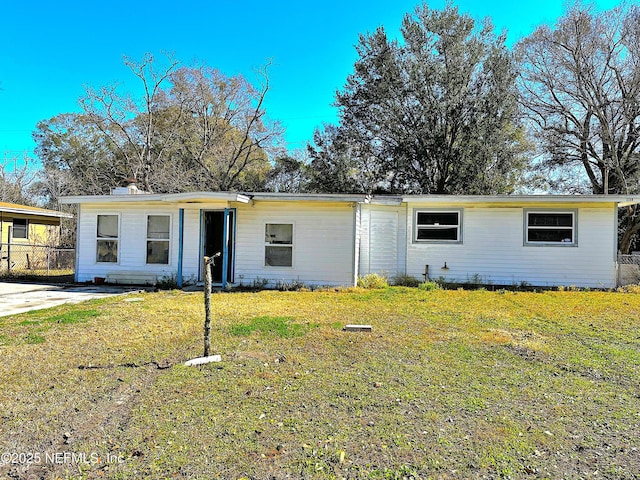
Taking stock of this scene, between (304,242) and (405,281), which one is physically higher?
(304,242)

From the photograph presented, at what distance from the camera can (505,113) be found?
20.1 metres

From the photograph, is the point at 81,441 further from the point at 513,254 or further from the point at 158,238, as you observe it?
the point at 513,254

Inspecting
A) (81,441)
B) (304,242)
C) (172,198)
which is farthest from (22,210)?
(81,441)

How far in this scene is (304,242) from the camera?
10867 millimetres

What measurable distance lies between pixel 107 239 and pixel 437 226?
30.6ft

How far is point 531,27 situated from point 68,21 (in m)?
20.0

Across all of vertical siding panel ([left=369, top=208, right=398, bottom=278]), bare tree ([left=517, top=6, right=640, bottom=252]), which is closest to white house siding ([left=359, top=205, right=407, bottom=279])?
vertical siding panel ([left=369, top=208, right=398, bottom=278])

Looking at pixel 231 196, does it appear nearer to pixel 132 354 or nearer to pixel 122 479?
pixel 132 354

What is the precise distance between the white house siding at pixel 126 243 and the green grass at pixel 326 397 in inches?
190

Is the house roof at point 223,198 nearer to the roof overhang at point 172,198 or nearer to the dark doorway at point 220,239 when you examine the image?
the roof overhang at point 172,198

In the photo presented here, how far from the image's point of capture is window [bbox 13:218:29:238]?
17.3 m

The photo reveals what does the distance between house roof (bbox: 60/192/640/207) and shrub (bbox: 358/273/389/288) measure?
2032mm

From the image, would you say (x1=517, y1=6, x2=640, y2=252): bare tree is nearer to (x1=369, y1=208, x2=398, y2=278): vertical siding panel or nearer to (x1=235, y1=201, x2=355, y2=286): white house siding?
(x1=369, y1=208, x2=398, y2=278): vertical siding panel

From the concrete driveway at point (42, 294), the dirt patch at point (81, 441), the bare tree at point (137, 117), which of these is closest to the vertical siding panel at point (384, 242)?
the concrete driveway at point (42, 294)
